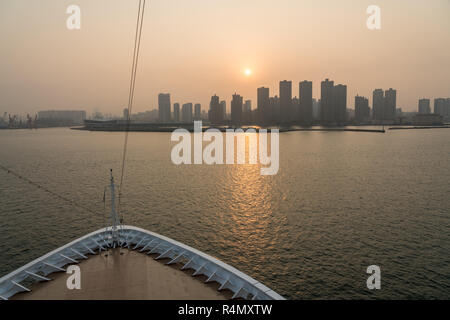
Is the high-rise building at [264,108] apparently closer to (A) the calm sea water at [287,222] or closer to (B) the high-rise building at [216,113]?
(B) the high-rise building at [216,113]

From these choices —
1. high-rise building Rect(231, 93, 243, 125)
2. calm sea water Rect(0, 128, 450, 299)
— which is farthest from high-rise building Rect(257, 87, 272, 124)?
calm sea water Rect(0, 128, 450, 299)

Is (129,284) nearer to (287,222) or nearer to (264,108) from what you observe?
(287,222)

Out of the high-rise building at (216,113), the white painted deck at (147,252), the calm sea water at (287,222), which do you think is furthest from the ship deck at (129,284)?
the high-rise building at (216,113)

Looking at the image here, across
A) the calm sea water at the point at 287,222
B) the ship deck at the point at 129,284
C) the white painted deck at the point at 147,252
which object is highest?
the white painted deck at the point at 147,252

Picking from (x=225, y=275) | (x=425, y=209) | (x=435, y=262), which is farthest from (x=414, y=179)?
(x=225, y=275)

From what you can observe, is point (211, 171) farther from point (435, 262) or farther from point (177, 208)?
point (435, 262)

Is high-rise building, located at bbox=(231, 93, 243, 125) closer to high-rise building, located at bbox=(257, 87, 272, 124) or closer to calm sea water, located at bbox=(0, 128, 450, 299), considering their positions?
high-rise building, located at bbox=(257, 87, 272, 124)

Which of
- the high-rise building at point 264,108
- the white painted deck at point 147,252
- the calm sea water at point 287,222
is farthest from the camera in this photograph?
the high-rise building at point 264,108
